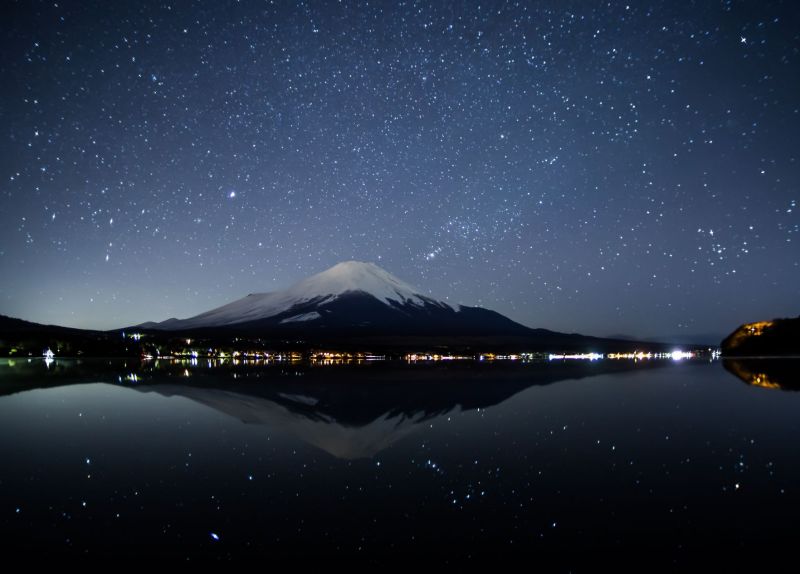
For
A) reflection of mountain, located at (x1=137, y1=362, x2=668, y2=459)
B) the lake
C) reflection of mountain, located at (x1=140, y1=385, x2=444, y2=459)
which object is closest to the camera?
the lake

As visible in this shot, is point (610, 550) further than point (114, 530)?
No

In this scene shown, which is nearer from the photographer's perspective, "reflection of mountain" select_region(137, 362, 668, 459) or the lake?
the lake

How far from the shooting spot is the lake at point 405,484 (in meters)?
7.29

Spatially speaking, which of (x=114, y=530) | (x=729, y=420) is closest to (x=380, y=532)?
(x=114, y=530)

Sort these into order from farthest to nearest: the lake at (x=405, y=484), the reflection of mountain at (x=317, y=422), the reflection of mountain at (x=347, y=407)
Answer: the reflection of mountain at (x=347, y=407)
the reflection of mountain at (x=317, y=422)
the lake at (x=405, y=484)

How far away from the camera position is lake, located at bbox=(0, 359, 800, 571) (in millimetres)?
7293

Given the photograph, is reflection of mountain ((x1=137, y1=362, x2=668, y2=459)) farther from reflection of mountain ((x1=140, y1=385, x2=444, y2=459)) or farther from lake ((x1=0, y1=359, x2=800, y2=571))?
lake ((x1=0, y1=359, x2=800, y2=571))

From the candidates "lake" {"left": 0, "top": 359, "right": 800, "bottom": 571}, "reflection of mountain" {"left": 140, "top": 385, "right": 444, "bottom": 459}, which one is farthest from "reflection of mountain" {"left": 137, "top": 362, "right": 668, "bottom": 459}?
"lake" {"left": 0, "top": 359, "right": 800, "bottom": 571}

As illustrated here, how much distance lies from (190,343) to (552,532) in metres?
167

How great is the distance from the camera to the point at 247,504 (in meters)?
9.02

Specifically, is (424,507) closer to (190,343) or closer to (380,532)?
(380,532)

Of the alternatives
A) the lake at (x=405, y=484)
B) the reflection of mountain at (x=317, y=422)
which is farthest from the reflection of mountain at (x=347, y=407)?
the lake at (x=405, y=484)

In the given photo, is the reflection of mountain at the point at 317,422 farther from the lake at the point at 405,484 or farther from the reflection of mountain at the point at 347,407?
the lake at the point at 405,484

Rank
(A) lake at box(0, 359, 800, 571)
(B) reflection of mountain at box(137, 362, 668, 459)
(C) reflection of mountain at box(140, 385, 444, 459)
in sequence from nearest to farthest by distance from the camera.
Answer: (A) lake at box(0, 359, 800, 571), (C) reflection of mountain at box(140, 385, 444, 459), (B) reflection of mountain at box(137, 362, 668, 459)
